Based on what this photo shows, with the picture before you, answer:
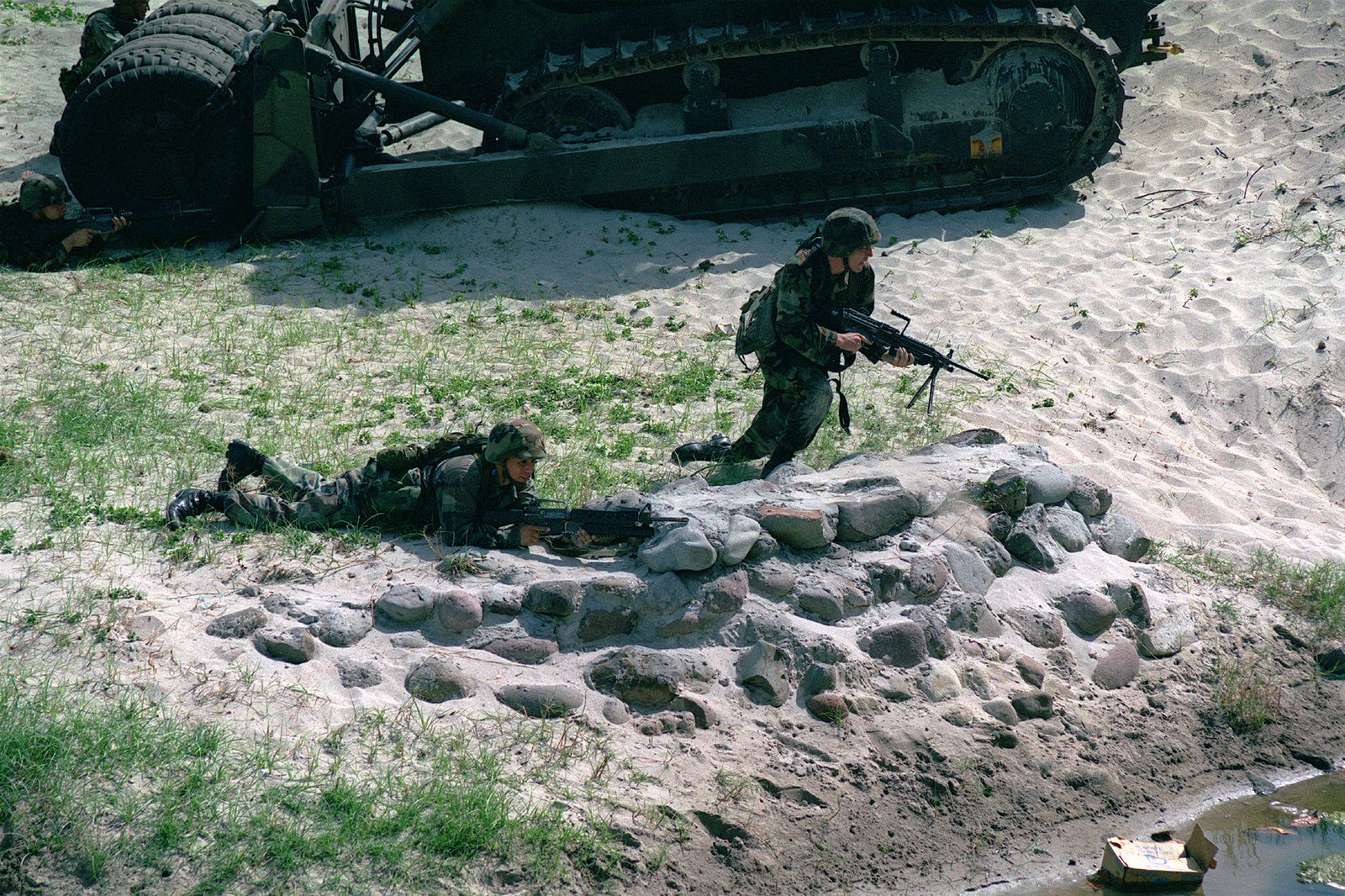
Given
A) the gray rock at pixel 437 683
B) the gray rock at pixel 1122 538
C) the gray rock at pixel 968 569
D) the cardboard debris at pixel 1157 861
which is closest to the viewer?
the cardboard debris at pixel 1157 861

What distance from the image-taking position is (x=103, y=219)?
9.02 m

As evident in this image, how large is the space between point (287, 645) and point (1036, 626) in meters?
3.32

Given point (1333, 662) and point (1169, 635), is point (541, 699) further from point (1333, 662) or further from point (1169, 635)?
point (1333, 662)

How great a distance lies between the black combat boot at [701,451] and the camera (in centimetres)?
636

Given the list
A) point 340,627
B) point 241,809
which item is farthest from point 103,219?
point 241,809

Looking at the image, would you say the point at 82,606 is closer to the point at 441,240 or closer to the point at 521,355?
the point at 521,355

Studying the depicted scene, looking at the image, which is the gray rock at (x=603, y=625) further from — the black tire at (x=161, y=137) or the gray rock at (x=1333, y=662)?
the black tire at (x=161, y=137)

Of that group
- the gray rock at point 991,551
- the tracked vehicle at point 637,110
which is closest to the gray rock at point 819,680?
the gray rock at point 991,551

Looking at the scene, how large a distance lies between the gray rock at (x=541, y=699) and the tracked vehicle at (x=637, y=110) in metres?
5.99

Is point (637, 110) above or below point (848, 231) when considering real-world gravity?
above

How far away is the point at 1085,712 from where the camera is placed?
4895mm

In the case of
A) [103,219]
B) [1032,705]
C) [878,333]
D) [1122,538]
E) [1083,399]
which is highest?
[103,219]

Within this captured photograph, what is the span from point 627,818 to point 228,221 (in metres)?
7.45

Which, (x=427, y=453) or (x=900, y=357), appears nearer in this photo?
(x=427, y=453)
